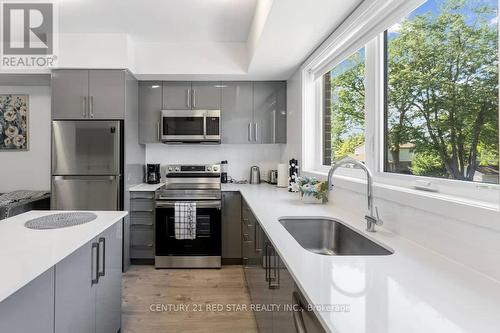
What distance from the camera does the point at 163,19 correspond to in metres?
2.68

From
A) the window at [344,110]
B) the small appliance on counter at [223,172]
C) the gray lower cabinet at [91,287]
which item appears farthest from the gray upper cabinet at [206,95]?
the gray lower cabinet at [91,287]

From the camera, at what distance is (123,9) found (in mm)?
2510

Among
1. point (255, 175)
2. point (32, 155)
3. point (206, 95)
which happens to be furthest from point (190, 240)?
point (32, 155)

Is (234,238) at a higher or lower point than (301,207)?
lower

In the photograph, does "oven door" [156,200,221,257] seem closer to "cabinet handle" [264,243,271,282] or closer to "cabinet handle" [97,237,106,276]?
"cabinet handle" [97,237,106,276]

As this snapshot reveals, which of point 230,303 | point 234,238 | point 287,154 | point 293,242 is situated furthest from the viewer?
point 287,154

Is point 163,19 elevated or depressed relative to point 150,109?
elevated

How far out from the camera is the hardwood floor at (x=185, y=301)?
2070mm

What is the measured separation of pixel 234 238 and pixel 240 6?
2.31 metres

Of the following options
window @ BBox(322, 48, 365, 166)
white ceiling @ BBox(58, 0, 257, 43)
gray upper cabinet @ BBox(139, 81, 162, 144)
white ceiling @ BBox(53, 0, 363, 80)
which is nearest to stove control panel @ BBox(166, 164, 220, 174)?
gray upper cabinet @ BBox(139, 81, 162, 144)

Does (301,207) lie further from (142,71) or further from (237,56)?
(142,71)

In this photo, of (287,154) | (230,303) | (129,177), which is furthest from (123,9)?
(230,303)

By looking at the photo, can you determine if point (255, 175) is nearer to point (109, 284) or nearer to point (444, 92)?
point (109, 284)

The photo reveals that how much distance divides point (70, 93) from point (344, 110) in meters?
2.76
